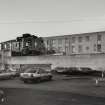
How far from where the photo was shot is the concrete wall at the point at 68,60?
41.6 feet

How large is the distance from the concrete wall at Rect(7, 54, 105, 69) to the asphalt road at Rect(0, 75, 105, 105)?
15.1 feet

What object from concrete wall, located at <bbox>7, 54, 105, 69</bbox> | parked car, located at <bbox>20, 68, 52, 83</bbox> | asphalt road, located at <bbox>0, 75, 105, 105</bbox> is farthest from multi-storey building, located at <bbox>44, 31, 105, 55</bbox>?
asphalt road, located at <bbox>0, 75, 105, 105</bbox>

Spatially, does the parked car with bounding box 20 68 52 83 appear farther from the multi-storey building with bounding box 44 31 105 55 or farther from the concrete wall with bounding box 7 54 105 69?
the multi-storey building with bounding box 44 31 105 55

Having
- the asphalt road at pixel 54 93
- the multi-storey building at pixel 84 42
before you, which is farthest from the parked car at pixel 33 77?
the multi-storey building at pixel 84 42

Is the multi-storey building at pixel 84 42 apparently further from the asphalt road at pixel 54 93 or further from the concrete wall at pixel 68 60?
the asphalt road at pixel 54 93

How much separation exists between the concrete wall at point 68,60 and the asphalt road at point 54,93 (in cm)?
459

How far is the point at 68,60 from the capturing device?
13484 millimetres

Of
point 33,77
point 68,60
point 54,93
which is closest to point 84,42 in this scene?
point 68,60

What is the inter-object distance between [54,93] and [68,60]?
23.3ft

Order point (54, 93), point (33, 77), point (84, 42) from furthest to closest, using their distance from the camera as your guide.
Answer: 1. point (84, 42)
2. point (33, 77)
3. point (54, 93)

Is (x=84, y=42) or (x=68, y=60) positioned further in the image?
(x=84, y=42)

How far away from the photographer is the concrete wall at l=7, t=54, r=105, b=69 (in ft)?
41.6

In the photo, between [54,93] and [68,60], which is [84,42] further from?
[54,93]

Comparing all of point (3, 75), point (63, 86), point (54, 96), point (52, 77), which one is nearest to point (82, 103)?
point (54, 96)
